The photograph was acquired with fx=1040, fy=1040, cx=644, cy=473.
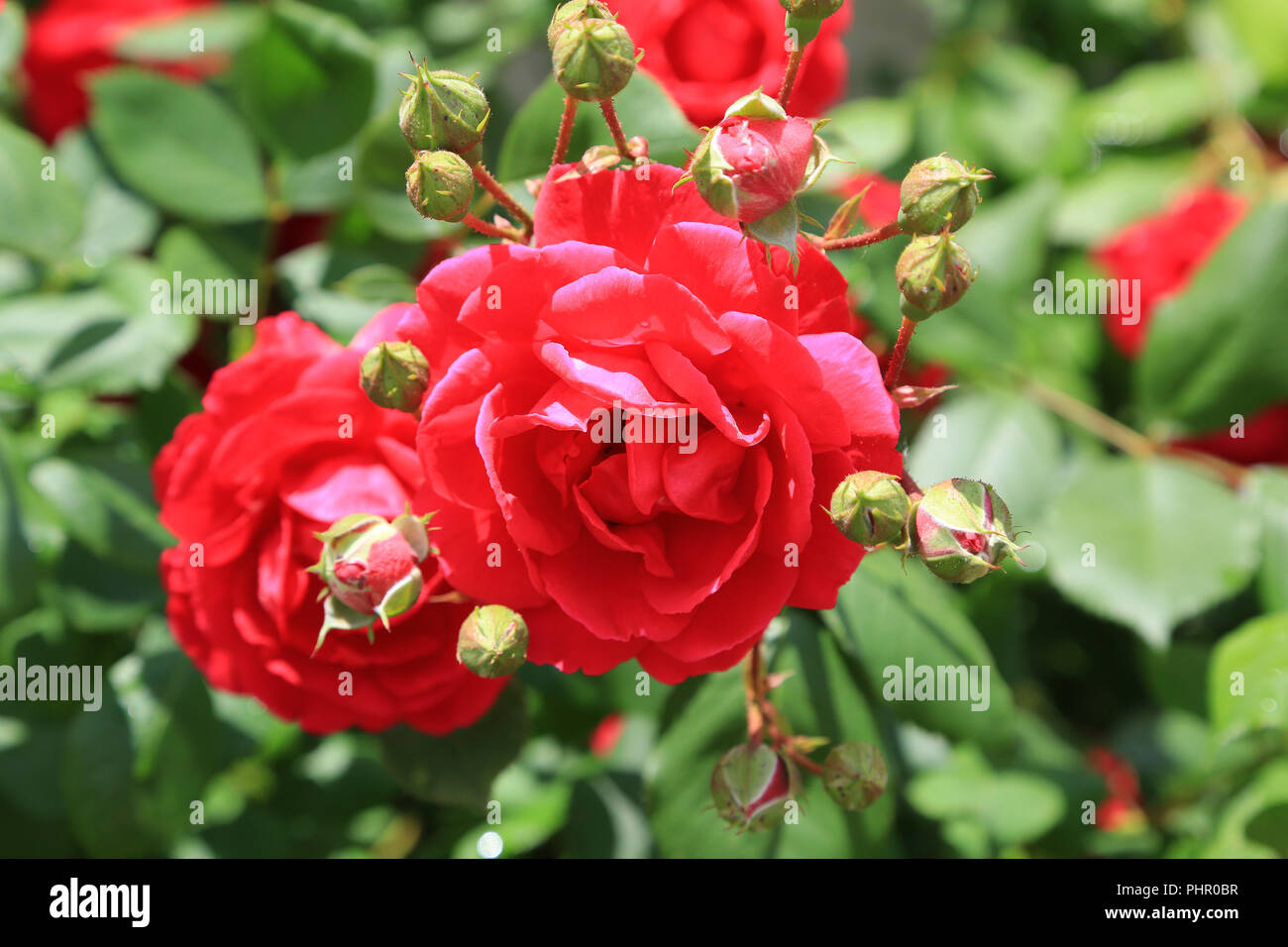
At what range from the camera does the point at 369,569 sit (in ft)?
2.58

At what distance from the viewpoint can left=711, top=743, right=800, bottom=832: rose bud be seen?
0.85m

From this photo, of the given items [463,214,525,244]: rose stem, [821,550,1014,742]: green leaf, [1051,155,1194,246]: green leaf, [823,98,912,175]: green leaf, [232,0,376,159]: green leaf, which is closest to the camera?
[463,214,525,244]: rose stem

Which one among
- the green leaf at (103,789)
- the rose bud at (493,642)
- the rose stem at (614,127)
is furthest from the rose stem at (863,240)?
the green leaf at (103,789)

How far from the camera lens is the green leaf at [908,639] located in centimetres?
108

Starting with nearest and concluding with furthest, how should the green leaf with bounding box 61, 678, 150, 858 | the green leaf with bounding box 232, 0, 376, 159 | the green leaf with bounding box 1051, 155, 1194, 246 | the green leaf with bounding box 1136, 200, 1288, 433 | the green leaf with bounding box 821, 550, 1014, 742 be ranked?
the green leaf with bounding box 821, 550, 1014, 742 < the green leaf with bounding box 61, 678, 150, 858 < the green leaf with bounding box 232, 0, 376, 159 < the green leaf with bounding box 1136, 200, 1288, 433 < the green leaf with bounding box 1051, 155, 1194, 246

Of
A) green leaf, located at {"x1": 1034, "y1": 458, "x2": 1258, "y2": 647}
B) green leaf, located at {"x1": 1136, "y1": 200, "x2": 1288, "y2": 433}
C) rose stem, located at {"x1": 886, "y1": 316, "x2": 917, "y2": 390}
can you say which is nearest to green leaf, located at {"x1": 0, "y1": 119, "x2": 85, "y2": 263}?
rose stem, located at {"x1": 886, "y1": 316, "x2": 917, "y2": 390}

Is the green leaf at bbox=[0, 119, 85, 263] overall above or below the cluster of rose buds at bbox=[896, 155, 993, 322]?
above

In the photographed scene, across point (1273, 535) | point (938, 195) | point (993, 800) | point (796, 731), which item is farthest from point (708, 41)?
point (993, 800)

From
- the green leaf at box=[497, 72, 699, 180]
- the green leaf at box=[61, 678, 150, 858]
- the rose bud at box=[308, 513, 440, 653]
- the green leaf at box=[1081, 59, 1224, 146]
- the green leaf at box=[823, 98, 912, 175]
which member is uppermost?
the green leaf at box=[1081, 59, 1224, 146]

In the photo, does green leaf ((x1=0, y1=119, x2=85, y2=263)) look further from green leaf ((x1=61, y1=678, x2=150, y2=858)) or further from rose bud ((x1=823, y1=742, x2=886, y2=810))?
rose bud ((x1=823, y1=742, x2=886, y2=810))

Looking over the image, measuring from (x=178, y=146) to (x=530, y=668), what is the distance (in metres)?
0.85

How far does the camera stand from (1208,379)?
1491 millimetres

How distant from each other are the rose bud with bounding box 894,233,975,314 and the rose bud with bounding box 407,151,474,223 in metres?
0.33

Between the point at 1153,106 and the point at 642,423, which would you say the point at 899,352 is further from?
the point at 1153,106
